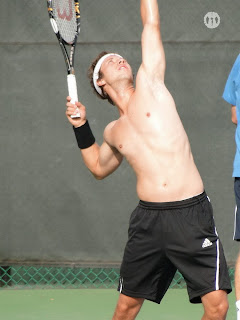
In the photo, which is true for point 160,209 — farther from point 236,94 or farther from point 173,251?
point 236,94

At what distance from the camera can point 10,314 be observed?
5.38 meters

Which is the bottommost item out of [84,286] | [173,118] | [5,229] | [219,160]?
[84,286]

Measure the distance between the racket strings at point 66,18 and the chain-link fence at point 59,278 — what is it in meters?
2.19

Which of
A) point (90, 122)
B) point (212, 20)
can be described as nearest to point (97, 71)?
point (90, 122)

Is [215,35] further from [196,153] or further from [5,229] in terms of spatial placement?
[5,229]

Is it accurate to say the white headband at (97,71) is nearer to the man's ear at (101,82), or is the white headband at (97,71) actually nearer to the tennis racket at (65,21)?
the man's ear at (101,82)

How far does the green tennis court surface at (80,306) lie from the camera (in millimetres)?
5328

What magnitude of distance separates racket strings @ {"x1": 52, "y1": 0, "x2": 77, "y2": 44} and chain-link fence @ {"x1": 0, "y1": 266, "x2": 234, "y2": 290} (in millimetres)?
2190

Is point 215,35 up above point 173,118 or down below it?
above

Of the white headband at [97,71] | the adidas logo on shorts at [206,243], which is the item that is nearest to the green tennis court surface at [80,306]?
the adidas logo on shorts at [206,243]

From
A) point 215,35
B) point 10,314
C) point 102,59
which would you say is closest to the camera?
point 102,59

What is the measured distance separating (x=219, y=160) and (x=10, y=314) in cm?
182

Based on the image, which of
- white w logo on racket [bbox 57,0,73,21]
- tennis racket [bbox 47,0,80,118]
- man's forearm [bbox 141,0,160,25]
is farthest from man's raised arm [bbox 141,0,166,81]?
white w logo on racket [bbox 57,0,73,21]

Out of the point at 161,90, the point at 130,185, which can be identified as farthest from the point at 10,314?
the point at 161,90
